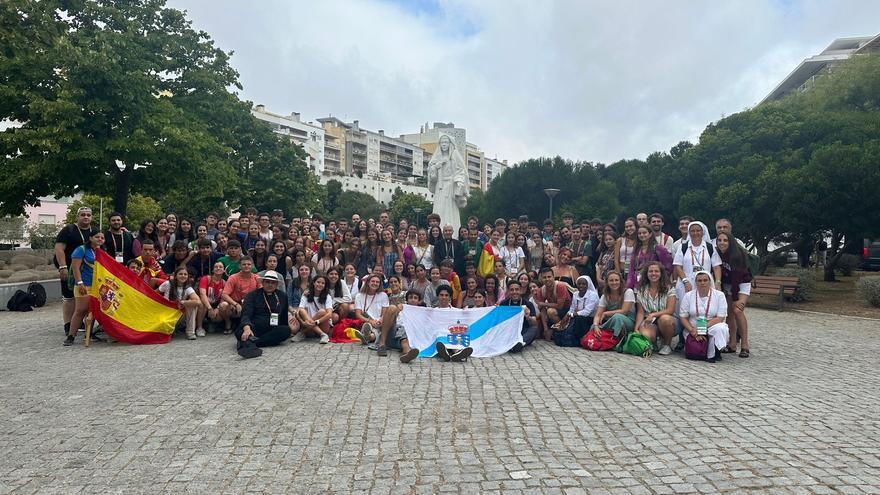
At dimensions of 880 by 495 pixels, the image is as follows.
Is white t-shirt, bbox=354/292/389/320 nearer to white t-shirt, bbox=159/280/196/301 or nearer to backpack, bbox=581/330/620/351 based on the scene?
white t-shirt, bbox=159/280/196/301

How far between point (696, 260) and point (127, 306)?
27.9 feet

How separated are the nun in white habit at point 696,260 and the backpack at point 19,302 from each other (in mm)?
13897

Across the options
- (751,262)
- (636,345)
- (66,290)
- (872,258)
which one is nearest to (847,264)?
(872,258)

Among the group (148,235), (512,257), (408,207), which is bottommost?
(512,257)

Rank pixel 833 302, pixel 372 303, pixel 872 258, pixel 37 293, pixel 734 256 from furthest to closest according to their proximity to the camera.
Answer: pixel 872 258, pixel 833 302, pixel 37 293, pixel 372 303, pixel 734 256

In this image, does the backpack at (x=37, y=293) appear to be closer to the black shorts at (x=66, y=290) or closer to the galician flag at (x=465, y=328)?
the black shorts at (x=66, y=290)

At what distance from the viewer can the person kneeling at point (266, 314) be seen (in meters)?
8.61

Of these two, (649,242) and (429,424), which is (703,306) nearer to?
(649,242)

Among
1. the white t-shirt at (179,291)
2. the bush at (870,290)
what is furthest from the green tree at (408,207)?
the white t-shirt at (179,291)

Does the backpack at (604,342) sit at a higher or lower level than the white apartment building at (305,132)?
lower

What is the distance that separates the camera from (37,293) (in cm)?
1459

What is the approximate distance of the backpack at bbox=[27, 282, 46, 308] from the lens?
47.4 feet

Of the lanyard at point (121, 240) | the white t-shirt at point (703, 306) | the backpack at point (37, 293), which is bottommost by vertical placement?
the backpack at point (37, 293)

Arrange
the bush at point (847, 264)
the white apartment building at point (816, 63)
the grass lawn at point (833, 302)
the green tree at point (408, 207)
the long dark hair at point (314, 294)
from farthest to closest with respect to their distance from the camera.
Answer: the green tree at point (408, 207), the white apartment building at point (816, 63), the bush at point (847, 264), the grass lawn at point (833, 302), the long dark hair at point (314, 294)
